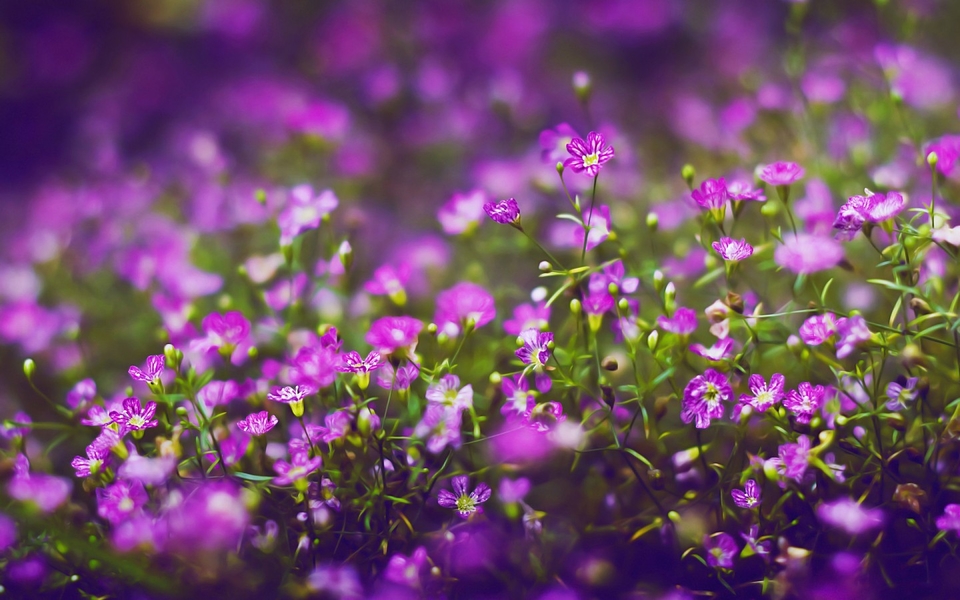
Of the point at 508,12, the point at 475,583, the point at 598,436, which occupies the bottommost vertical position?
the point at 475,583

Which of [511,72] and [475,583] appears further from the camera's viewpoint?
[511,72]

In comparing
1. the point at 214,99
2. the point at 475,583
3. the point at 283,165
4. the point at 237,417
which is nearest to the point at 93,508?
the point at 237,417

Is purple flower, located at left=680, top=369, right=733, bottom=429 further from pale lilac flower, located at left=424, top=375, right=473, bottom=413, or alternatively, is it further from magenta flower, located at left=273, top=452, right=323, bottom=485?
magenta flower, located at left=273, top=452, right=323, bottom=485

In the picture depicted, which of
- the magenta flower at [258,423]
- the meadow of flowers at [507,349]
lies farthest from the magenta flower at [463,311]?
the magenta flower at [258,423]

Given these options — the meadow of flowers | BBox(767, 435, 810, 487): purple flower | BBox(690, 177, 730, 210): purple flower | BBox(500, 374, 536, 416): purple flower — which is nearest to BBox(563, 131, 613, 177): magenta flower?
the meadow of flowers

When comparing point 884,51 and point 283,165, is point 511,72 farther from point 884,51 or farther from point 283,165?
point 884,51

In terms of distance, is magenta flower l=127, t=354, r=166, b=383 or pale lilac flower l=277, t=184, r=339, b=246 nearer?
magenta flower l=127, t=354, r=166, b=383
